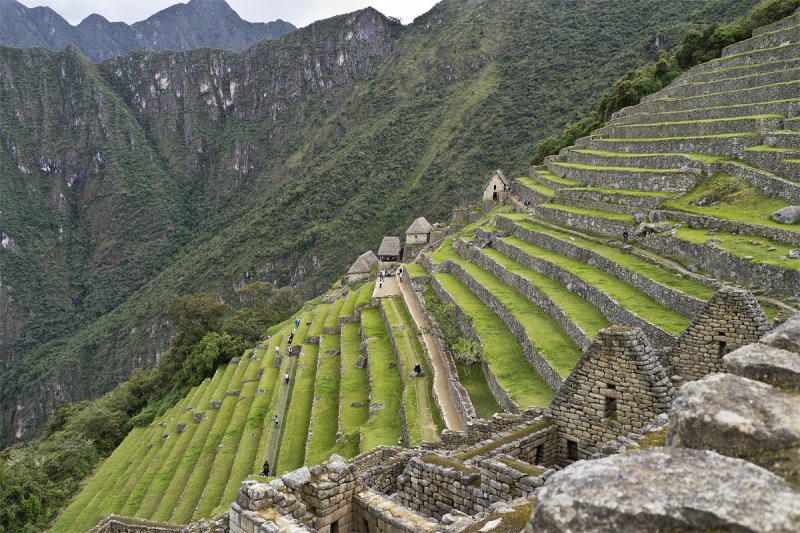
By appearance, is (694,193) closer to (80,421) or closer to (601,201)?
(601,201)

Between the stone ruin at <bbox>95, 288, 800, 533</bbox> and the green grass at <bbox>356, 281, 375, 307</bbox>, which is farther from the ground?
the stone ruin at <bbox>95, 288, 800, 533</bbox>

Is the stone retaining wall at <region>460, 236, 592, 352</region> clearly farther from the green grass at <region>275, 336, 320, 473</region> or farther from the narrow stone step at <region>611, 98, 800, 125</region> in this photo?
the narrow stone step at <region>611, 98, 800, 125</region>

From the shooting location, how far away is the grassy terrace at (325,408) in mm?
19170

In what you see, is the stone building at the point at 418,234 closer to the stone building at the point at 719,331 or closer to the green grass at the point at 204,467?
the green grass at the point at 204,467

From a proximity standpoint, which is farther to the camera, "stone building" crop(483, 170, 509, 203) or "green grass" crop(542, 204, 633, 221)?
"stone building" crop(483, 170, 509, 203)

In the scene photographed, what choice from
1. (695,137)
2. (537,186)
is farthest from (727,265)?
(537,186)

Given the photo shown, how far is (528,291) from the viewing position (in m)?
22.1

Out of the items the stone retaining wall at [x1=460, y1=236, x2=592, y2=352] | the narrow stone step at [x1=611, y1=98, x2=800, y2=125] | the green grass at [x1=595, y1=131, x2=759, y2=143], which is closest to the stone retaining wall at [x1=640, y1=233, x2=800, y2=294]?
the stone retaining wall at [x1=460, y1=236, x2=592, y2=352]

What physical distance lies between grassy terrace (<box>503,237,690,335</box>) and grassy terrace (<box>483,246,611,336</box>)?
0.76m

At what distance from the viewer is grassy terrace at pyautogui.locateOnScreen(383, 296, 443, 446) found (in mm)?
16047

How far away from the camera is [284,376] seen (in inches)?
1145

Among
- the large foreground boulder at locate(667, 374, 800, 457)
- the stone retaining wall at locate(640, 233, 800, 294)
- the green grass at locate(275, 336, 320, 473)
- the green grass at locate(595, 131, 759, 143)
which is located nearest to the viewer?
the large foreground boulder at locate(667, 374, 800, 457)

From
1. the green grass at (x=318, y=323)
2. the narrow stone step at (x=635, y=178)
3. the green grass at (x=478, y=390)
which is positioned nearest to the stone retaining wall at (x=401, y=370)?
the green grass at (x=478, y=390)

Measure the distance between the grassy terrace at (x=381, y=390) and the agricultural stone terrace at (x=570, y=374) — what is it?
15 centimetres
